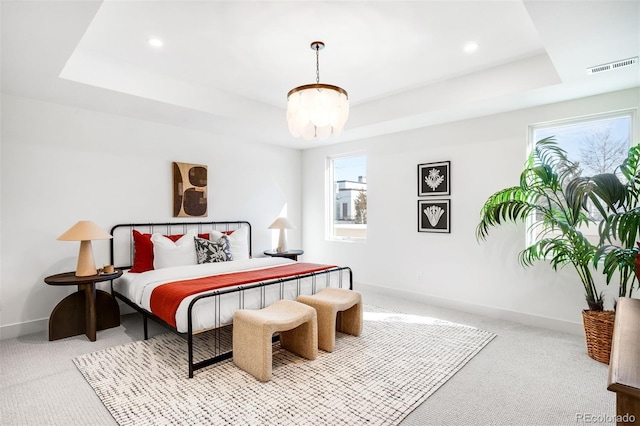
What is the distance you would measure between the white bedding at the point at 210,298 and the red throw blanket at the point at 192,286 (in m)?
0.09

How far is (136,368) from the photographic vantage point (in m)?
2.72

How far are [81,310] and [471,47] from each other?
15.2 ft

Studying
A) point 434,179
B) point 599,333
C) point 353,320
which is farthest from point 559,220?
point 353,320

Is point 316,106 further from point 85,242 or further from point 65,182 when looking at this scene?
point 65,182

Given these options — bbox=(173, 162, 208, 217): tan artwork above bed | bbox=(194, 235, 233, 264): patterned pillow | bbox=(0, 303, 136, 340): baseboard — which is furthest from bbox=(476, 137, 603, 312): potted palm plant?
bbox=(0, 303, 136, 340): baseboard

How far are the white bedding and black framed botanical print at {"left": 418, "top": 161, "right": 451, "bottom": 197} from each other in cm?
178

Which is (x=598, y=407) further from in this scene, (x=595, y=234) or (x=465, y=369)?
(x=595, y=234)

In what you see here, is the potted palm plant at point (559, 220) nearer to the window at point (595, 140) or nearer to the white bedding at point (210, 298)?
the window at point (595, 140)

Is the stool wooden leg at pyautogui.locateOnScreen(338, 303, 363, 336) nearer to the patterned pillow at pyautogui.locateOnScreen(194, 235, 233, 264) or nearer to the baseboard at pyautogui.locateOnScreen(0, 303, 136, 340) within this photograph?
the patterned pillow at pyautogui.locateOnScreen(194, 235, 233, 264)

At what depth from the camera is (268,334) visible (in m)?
2.48

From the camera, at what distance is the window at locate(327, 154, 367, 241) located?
5602mm

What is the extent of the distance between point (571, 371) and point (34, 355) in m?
4.57

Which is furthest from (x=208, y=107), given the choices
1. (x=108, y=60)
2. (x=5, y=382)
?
(x=5, y=382)

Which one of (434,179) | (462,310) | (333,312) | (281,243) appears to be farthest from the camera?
(281,243)
